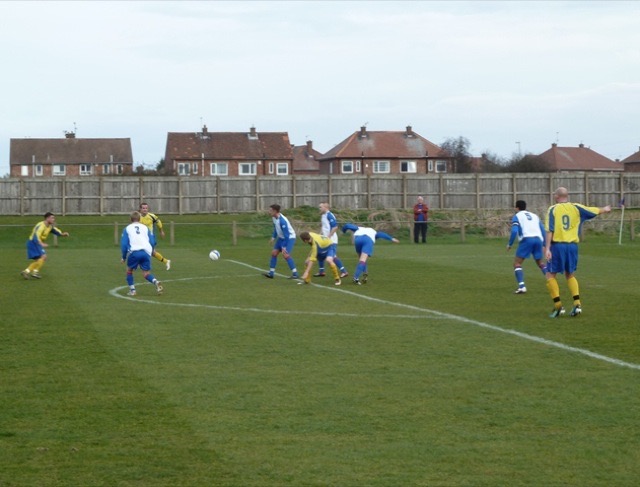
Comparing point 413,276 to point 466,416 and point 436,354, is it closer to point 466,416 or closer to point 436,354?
point 436,354

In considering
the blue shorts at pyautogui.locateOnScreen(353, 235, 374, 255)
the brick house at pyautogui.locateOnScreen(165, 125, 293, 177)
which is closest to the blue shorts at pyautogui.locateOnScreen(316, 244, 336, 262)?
the blue shorts at pyautogui.locateOnScreen(353, 235, 374, 255)

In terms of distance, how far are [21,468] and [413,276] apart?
61.6ft

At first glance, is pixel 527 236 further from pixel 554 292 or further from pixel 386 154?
pixel 386 154

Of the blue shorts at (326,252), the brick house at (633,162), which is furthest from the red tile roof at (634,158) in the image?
the blue shorts at (326,252)

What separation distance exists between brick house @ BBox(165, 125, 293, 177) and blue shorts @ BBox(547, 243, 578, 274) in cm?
8060

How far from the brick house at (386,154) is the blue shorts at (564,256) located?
79.9 m

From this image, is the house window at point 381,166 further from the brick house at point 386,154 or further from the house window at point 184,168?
the house window at point 184,168

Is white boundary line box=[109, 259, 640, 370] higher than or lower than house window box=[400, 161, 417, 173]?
lower

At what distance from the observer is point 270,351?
1296cm

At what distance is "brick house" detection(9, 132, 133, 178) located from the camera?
346 ft

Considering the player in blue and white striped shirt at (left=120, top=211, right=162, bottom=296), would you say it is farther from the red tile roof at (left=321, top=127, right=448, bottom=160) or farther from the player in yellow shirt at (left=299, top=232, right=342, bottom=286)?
the red tile roof at (left=321, top=127, right=448, bottom=160)

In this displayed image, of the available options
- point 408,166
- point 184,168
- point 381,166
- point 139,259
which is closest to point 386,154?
point 381,166

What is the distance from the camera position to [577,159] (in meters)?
115

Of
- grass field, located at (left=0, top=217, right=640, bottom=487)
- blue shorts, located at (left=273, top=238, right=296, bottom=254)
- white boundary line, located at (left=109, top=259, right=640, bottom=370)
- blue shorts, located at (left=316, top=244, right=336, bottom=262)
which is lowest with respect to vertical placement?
grass field, located at (left=0, top=217, right=640, bottom=487)
